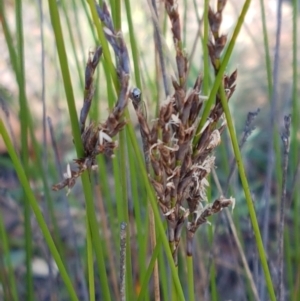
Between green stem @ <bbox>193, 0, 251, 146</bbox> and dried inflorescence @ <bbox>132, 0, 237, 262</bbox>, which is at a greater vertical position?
green stem @ <bbox>193, 0, 251, 146</bbox>

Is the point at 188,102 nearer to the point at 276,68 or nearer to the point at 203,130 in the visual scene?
the point at 203,130

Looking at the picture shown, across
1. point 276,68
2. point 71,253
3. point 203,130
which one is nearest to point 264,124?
point 71,253

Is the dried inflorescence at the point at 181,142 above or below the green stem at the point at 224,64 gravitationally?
below

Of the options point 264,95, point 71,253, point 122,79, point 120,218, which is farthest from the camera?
point 264,95
